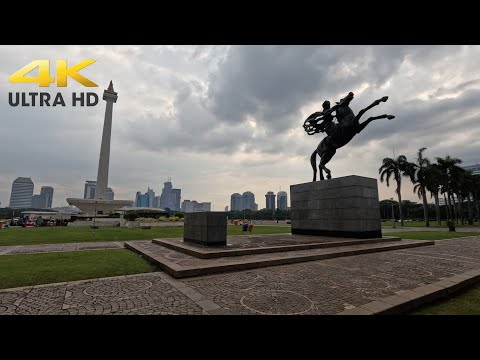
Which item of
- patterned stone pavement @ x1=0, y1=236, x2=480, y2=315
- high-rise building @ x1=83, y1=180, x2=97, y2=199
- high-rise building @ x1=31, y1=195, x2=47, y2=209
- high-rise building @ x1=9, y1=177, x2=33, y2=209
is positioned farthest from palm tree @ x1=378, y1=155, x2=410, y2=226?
high-rise building @ x1=31, y1=195, x2=47, y2=209

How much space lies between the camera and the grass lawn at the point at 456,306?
4.17m

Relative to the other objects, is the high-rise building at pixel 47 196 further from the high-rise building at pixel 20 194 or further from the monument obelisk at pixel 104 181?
the monument obelisk at pixel 104 181

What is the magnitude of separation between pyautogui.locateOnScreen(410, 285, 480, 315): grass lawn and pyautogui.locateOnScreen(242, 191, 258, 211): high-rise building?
581 feet

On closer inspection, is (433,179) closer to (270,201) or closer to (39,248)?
(39,248)

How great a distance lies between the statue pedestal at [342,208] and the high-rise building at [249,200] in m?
166

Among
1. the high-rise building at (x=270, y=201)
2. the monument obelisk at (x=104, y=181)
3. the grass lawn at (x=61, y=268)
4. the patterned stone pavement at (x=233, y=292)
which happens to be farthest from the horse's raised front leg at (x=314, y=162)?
the high-rise building at (x=270, y=201)

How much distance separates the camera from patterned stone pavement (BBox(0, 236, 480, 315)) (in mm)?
4211

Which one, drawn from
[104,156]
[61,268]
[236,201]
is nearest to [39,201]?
[236,201]

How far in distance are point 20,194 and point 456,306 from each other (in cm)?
22206

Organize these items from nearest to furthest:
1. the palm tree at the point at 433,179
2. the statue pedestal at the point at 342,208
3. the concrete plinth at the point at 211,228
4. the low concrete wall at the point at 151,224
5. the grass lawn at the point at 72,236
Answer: the concrete plinth at the point at 211,228 < the statue pedestal at the point at 342,208 < the grass lawn at the point at 72,236 < the low concrete wall at the point at 151,224 < the palm tree at the point at 433,179
